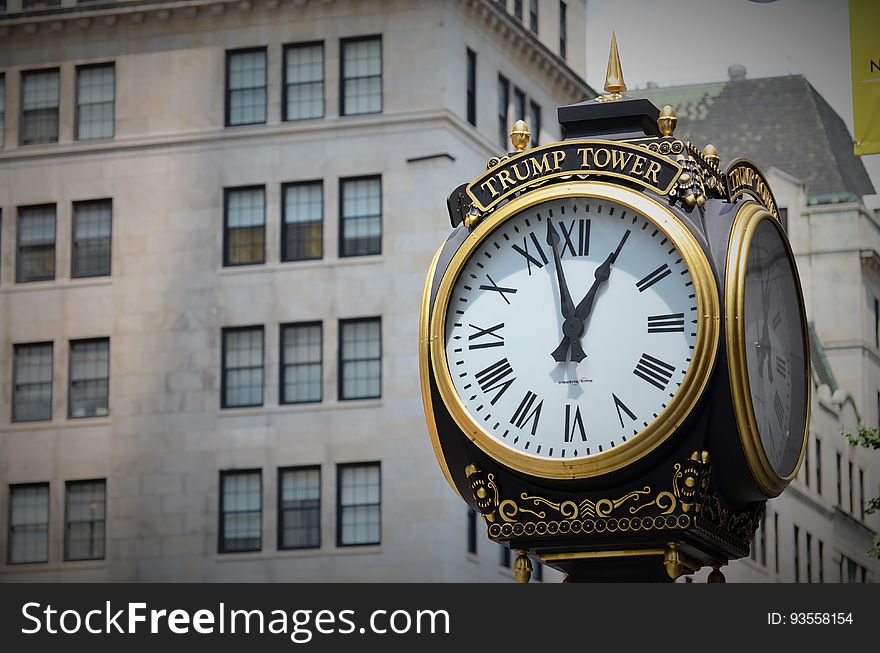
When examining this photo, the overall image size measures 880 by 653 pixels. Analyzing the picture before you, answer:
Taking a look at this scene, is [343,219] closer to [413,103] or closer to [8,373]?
[413,103]

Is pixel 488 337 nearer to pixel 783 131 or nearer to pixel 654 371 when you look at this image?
pixel 654 371

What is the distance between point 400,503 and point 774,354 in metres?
39.8

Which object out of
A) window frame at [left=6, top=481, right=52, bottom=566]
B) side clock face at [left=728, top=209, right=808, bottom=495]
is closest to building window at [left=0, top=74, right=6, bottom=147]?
window frame at [left=6, top=481, right=52, bottom=566]

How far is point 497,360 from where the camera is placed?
4.82 metres

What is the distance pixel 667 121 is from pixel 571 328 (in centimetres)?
63

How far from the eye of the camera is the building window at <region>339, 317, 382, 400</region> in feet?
149

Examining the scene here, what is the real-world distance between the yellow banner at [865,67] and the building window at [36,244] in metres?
27.8

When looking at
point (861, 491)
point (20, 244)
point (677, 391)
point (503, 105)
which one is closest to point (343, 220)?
point (503, 105)

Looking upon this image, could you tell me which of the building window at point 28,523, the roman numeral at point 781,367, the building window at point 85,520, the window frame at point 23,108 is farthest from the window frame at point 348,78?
the roman numeral at point 781,367

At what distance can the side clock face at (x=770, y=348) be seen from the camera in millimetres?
4550

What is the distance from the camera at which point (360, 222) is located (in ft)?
151
